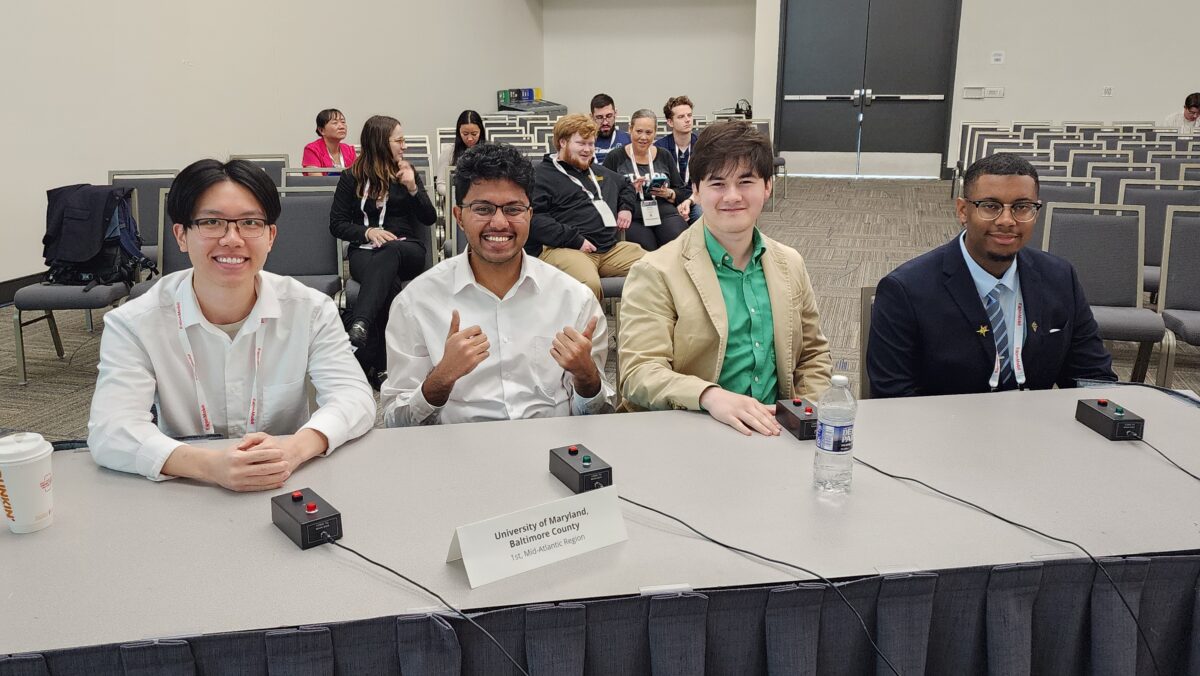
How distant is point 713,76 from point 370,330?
39.4 feet

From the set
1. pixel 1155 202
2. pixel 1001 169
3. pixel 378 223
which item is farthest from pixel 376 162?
pixel 1155 202

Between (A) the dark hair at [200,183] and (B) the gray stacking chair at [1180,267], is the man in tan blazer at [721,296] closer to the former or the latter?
(A) the dark hair at [200,183]

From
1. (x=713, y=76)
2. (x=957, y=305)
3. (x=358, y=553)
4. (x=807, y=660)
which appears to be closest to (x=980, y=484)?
(x=807, y=660)

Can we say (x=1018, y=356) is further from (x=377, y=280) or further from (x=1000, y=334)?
(x=377, y=280)

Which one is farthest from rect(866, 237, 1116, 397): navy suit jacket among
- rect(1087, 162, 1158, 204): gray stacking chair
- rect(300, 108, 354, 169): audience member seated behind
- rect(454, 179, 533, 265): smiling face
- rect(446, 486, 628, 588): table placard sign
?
rect(300, 108, 354, 169): audience member seated behind

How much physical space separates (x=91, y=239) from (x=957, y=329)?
13.4ft

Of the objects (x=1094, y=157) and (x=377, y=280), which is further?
(x=1094, y=157)

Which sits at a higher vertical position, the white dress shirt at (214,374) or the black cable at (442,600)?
the white dress shirt at (214,374)

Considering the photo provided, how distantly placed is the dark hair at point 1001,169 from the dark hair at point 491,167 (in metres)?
1.15

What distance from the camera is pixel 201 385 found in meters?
1.85

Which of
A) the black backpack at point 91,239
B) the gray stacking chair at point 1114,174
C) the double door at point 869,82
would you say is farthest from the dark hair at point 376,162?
the double door at point 869,82

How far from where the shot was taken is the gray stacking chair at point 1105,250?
3711mm

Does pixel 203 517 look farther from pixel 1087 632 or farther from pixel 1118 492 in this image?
pixel 1118 492

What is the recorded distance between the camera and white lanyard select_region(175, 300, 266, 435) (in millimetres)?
1799
